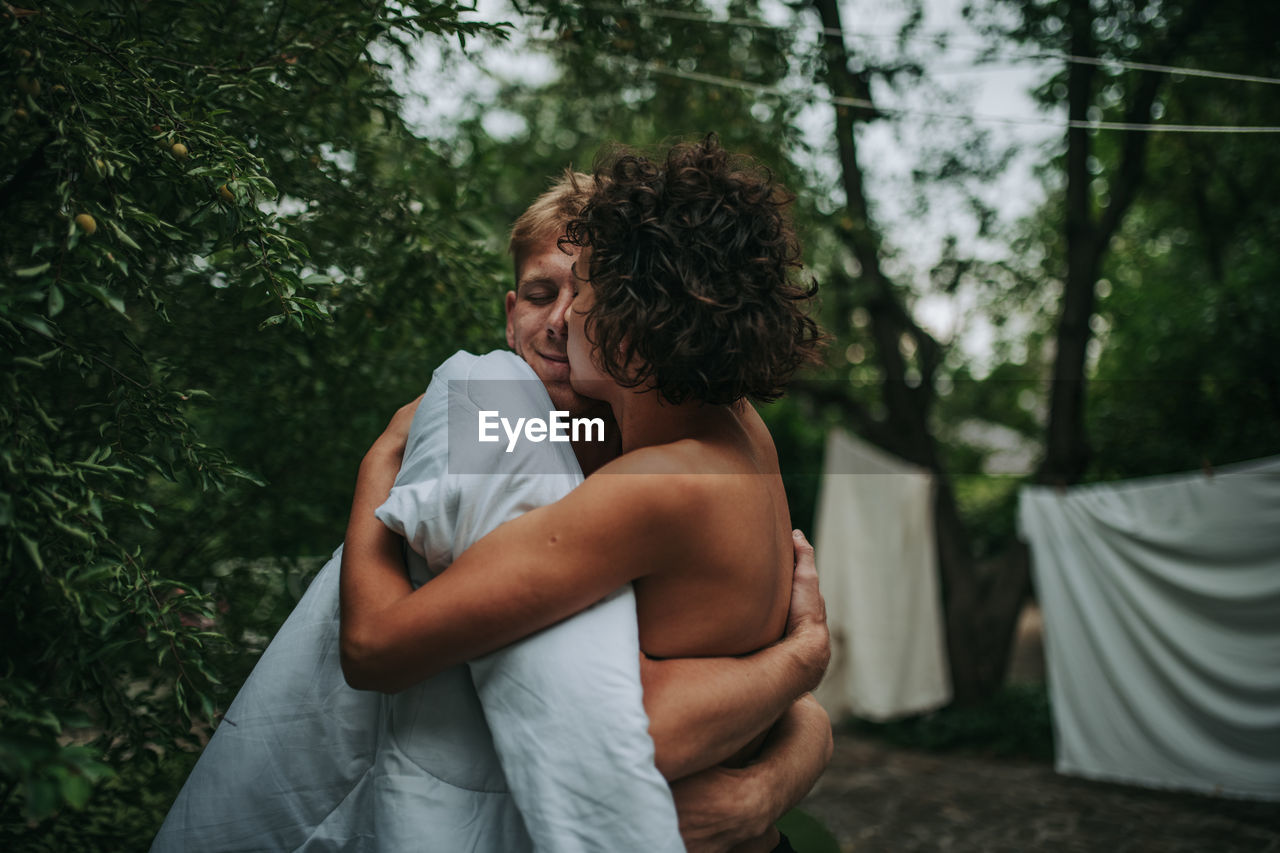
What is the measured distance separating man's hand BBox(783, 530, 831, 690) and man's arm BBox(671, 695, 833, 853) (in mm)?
133

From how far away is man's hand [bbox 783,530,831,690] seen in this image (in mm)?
1503

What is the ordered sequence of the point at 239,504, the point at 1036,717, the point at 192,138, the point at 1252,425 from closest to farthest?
the point at 192,138 → the point at 239,504 → the point at 1252,425 → the point at 1036,717

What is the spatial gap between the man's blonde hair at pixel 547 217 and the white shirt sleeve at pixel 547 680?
58 cm

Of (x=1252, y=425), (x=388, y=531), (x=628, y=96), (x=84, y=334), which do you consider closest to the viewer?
(x=388, y=531)

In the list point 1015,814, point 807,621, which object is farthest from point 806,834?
point 1015,814

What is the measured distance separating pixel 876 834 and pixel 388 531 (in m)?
5.42

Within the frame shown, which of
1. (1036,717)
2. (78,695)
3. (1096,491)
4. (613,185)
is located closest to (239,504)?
(78,695)

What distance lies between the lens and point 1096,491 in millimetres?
5719

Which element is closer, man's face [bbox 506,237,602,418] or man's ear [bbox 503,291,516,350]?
man's face [bbox 506,237,602,418]

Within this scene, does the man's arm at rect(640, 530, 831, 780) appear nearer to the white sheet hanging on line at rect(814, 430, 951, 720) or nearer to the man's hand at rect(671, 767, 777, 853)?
the man's hand at rect(671, 767, 777, 853)

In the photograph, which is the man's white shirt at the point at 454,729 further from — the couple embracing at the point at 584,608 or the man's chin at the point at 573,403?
the man's chin at the point at 573,403

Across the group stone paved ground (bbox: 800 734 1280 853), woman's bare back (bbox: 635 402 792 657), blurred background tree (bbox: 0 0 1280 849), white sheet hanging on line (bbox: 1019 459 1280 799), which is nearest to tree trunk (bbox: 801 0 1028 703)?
blurred background tree (bbox: 0 0 1280 849)

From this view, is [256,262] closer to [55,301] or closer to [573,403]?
[55,301]

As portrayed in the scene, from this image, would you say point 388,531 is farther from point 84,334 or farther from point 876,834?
point 876,834
